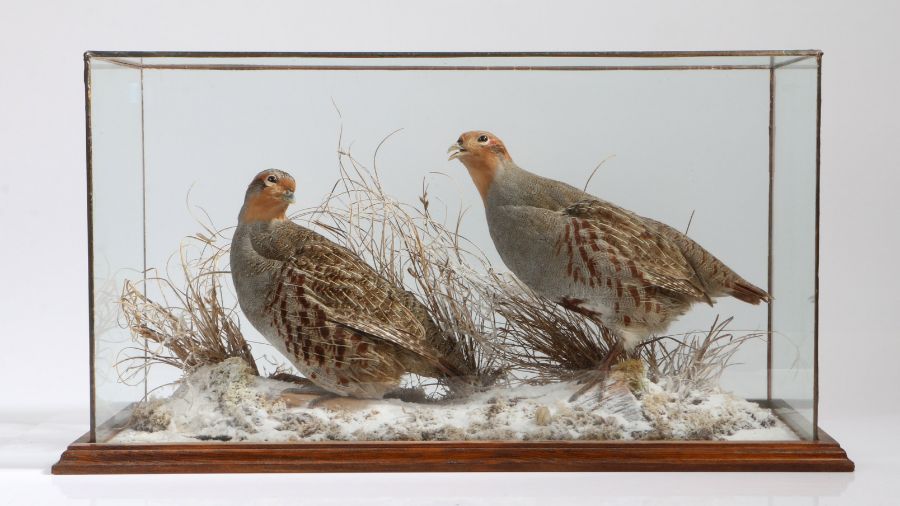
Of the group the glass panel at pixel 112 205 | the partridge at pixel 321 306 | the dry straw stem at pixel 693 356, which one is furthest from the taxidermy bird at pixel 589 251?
the glass panel at pixel 112 205

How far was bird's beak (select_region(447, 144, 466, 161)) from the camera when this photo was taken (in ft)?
15.6

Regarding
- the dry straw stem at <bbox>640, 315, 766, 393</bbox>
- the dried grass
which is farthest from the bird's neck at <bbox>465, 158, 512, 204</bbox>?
the dry straw stem at <bbox>640, 315, 766, 393</bbox>

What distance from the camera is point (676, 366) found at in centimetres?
493

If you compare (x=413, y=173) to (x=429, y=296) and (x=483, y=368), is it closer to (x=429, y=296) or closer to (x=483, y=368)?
(x=429, y=296)

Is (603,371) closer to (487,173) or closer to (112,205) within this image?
(487,173)

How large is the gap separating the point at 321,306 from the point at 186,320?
0.61m

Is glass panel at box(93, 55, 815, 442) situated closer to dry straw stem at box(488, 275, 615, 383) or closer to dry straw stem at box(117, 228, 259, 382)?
dry straw stem at box(117, 228, 259, 382)

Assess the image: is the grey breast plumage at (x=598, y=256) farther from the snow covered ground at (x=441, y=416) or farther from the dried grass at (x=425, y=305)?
the snow covered ground at (x=441, y=416)

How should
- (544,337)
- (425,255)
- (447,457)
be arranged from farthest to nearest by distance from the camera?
(544,337) < (425,255) < (447,457)

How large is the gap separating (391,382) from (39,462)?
145 centimetres

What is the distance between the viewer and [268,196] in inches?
188

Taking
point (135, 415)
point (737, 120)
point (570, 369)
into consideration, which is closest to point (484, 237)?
point (570, 369)

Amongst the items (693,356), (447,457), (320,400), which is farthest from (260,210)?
(693,356)

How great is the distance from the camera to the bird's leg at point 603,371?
16.0 ft
